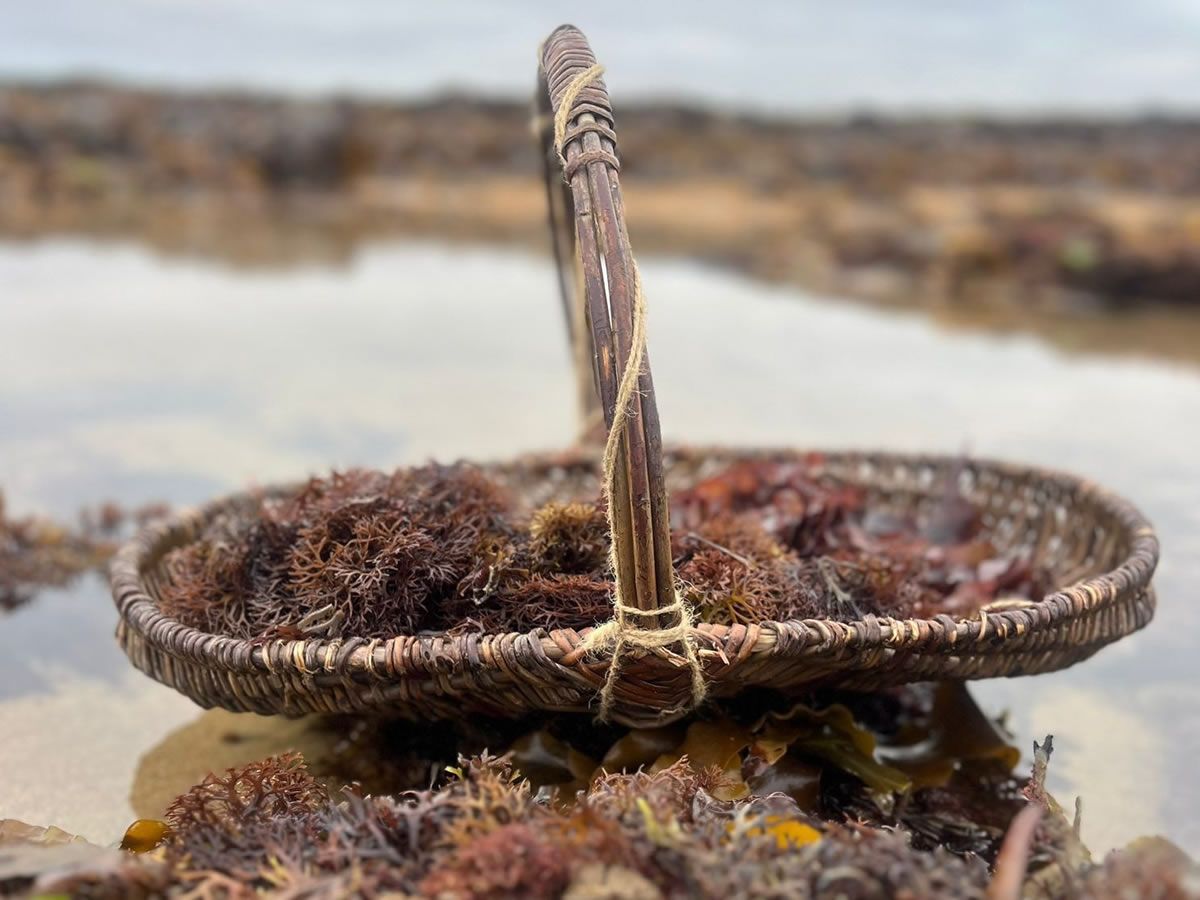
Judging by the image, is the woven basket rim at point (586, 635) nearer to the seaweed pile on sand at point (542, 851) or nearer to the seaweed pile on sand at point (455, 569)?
the seaweed pile on sand at point (455, 569)

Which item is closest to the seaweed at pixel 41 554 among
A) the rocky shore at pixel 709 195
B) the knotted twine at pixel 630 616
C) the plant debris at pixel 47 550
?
the plant debris at pixel 47 550

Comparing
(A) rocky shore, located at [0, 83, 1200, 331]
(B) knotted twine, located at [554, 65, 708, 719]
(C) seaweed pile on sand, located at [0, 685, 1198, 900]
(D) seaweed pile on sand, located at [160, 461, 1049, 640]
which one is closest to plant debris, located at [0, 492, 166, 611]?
(D) seaweed pile on sand, located at [160, 461, 1049, 640]

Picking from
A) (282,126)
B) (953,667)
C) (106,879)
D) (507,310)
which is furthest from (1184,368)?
(282,126)

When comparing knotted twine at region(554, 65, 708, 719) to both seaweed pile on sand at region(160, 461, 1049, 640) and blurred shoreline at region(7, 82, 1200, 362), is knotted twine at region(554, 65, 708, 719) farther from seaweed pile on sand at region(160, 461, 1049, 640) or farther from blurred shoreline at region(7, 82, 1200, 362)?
blurred shoreline at region(7, 82, 1200, 362)

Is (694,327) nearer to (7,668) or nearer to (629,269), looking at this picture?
(7,668)

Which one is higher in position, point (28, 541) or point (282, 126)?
point (282, 126)
